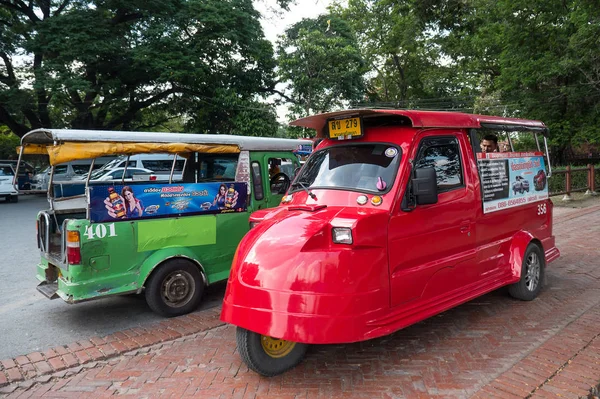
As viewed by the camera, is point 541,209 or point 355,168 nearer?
point 355,168

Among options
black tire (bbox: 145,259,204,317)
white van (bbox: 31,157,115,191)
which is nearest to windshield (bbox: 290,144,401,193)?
black tire (bbox: 145,259,204,317)

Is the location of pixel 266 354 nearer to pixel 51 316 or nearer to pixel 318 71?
pixel 51 316

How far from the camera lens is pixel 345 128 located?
4.57m

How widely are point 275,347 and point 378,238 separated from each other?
132 cm

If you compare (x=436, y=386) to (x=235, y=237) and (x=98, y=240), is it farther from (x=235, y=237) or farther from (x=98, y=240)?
(x=98, y=240)

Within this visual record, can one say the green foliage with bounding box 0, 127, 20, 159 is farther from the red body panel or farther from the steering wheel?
the red body panel

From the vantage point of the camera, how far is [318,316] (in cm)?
333

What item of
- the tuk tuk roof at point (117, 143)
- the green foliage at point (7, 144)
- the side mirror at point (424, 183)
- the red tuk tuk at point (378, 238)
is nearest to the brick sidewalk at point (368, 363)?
the red tuk tuk at point (378, 238)

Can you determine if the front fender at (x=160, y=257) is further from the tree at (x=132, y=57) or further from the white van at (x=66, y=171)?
the tree at (x=132, y=57)

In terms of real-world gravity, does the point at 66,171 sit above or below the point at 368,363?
above

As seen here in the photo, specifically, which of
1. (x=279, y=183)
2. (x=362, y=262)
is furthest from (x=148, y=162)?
(x=362, y=262)

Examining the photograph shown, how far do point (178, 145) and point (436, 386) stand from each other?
13.4ft

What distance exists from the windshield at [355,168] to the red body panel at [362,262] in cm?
9

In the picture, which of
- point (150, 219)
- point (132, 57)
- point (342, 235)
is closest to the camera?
point (342, 235)
